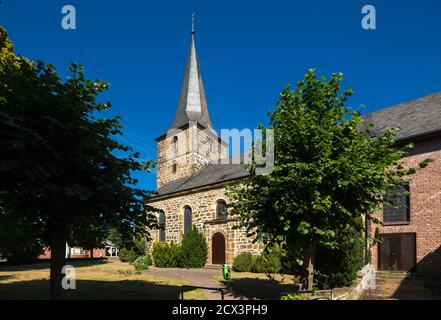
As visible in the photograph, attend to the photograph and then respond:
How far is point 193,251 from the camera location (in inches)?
957

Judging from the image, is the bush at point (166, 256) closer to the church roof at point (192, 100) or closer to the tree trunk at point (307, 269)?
the church roof at point (192, 100)

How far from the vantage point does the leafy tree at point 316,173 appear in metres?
8.31

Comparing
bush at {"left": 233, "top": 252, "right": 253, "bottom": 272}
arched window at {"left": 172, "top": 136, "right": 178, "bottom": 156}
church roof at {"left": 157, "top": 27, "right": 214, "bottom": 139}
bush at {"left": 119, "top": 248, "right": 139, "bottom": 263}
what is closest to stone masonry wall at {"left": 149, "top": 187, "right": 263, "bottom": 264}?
bush at {"left": 233, "top": 252, "right": 253, "bottom": 272}

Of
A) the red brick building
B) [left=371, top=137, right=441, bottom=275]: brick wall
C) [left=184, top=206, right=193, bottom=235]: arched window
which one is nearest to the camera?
[left=371, top=137, right=441, bottom=275]: brick wall

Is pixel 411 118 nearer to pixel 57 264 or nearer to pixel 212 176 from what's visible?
pixel 212 176

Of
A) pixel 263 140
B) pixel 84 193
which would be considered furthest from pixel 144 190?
pixel 263 140

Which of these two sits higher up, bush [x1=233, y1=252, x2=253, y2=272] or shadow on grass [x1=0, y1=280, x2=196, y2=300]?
shadow on grass [x1=0, y1=280, x2=196, y2=300]

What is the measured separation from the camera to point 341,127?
9.22 meters

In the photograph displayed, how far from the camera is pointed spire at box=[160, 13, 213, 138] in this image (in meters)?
36.0

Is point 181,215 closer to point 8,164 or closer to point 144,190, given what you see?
point 144,190

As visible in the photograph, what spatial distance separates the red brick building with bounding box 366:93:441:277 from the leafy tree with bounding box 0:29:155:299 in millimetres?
12734

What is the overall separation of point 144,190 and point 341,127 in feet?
19.2

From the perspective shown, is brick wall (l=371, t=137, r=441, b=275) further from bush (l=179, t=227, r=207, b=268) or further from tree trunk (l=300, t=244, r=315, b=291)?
bush (l=179, t=227, r=207, b=268)

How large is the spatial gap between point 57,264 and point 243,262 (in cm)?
1490
